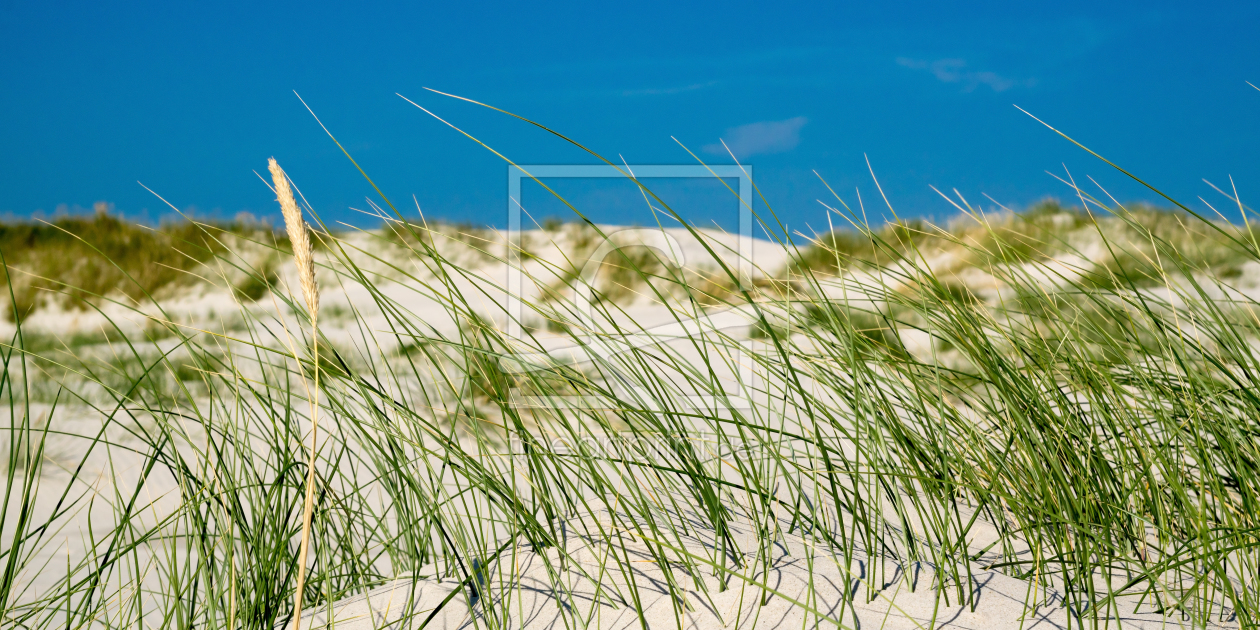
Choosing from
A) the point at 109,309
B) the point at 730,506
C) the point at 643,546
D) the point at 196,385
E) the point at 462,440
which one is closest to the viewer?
the point at 643,546

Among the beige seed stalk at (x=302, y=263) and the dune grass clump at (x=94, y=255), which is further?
the dune grass clump at (x=94, y=255)

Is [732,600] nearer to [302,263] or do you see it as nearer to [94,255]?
[302,263]

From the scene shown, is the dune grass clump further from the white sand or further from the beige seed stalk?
the beige seed stalk

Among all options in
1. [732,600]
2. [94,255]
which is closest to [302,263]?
[732,600]

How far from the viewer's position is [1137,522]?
136 centimetres

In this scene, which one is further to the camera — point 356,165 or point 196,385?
point 196,385

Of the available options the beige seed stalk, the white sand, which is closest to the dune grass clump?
the white sand

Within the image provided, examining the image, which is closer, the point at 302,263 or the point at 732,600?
the point at 302,263

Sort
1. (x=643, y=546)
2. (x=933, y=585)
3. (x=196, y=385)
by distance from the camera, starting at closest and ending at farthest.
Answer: (x=933, y=585) → (x=643, y=546) → (x=196, y=385)

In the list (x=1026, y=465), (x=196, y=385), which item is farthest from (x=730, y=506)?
(x=196, y=385)

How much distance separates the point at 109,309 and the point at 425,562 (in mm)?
8019

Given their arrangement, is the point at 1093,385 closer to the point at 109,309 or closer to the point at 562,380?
the point at 562,380

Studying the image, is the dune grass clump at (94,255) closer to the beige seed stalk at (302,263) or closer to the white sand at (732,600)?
the white sand at (732,600)

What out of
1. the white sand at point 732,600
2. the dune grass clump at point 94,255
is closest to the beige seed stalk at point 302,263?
the white sand at point 732,600
